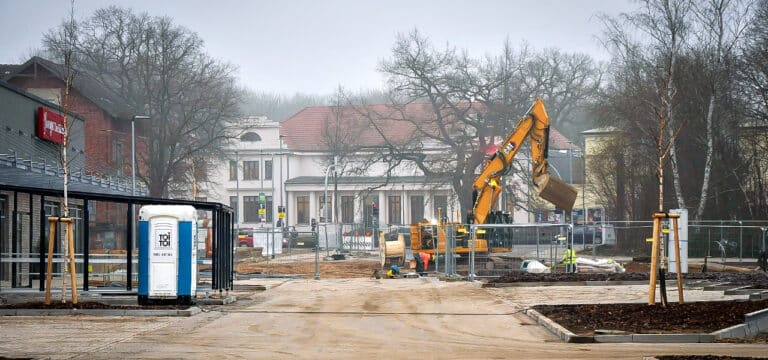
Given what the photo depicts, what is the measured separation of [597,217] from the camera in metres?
92.7

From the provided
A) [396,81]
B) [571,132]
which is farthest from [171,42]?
[571,132]

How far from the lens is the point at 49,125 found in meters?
48.8

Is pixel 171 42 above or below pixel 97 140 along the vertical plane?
above

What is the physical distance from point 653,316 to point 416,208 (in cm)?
8206

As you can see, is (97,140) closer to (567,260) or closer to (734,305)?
(567,260)

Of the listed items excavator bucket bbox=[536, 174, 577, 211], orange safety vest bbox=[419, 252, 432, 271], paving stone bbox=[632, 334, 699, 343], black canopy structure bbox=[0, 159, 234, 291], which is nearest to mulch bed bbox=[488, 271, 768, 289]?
excavator bucket bbox=[536, 174, 577, 211]

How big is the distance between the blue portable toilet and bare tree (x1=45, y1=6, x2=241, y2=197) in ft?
139

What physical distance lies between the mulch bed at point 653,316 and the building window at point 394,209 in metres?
80.0

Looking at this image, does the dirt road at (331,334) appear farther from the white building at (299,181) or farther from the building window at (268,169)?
the building window at (268,169)

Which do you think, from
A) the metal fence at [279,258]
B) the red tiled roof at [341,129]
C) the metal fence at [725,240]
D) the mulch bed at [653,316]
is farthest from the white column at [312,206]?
the mulch bed at [653,316]

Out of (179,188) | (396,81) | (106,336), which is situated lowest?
(106,336)

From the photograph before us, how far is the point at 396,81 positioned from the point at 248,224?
4060 cm

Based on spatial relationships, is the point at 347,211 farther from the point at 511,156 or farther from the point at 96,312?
the point at 96,312

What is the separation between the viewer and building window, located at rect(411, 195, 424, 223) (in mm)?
99750
